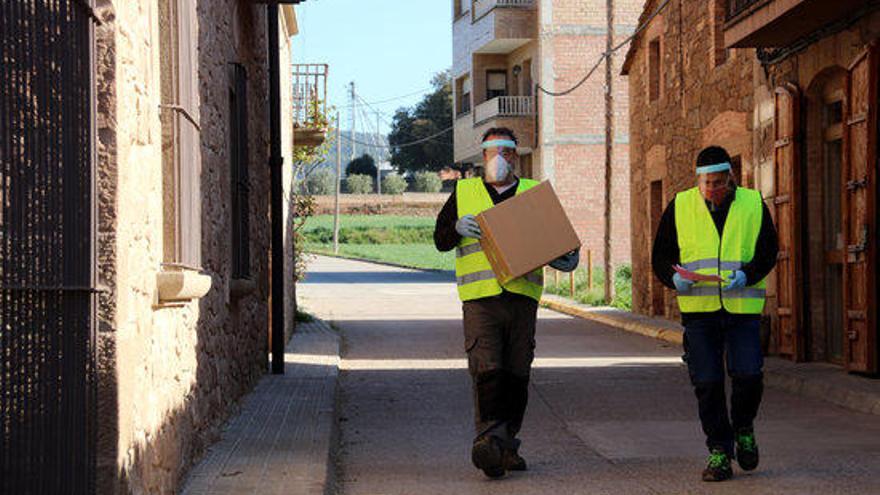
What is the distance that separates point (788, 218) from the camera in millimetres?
16422

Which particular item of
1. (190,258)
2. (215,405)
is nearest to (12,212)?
(190,258)

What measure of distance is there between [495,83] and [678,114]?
80.7ft

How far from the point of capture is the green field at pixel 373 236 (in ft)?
267

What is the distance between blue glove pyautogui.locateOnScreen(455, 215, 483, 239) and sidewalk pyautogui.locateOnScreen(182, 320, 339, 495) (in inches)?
61.0

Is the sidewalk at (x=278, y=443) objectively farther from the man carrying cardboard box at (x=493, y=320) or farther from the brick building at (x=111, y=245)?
the man carrying cardboard box at (x=493, y=320)

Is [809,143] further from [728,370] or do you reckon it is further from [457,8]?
[457,8]

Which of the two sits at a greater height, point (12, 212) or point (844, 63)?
point (844, 63)

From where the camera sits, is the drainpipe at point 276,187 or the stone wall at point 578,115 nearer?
the drainpipe at point 276,187

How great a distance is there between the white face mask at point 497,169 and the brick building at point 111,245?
1725 mm

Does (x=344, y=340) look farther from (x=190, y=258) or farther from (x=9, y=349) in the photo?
(x=9, y=349)

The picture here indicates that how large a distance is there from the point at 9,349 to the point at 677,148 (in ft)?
63.5

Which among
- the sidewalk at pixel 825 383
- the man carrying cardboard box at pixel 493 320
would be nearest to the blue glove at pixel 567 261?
the man carrying cardboard box at pixel 493 320

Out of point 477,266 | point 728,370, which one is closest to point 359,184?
point 477,266

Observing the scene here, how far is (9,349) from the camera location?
448 cm
